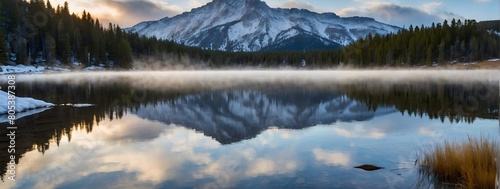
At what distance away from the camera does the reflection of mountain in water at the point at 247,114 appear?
788 inches

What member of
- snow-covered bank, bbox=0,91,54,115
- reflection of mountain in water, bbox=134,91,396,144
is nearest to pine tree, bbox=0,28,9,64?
snow-covered bank, bbox=0,91,54,115

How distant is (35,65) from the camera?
96.9 m

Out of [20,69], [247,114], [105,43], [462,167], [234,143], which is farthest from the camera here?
[105,43]

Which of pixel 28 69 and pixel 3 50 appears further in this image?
pixel 28 69

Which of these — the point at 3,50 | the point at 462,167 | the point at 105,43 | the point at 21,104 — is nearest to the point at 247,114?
the point at 21,104

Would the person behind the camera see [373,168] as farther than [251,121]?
No

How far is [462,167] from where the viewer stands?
31.1 feet

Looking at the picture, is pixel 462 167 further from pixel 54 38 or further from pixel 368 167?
pixel 54 38

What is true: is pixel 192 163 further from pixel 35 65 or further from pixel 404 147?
pixel 35 65

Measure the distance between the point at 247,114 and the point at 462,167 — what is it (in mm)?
16891

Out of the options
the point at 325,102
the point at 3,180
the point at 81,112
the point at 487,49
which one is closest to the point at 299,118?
the point at 325,102

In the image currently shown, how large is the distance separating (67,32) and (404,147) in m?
118

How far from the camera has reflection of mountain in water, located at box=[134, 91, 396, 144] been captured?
788 inches

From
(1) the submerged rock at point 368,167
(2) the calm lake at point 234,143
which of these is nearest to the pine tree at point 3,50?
(2) the calm lake at point 234,143
